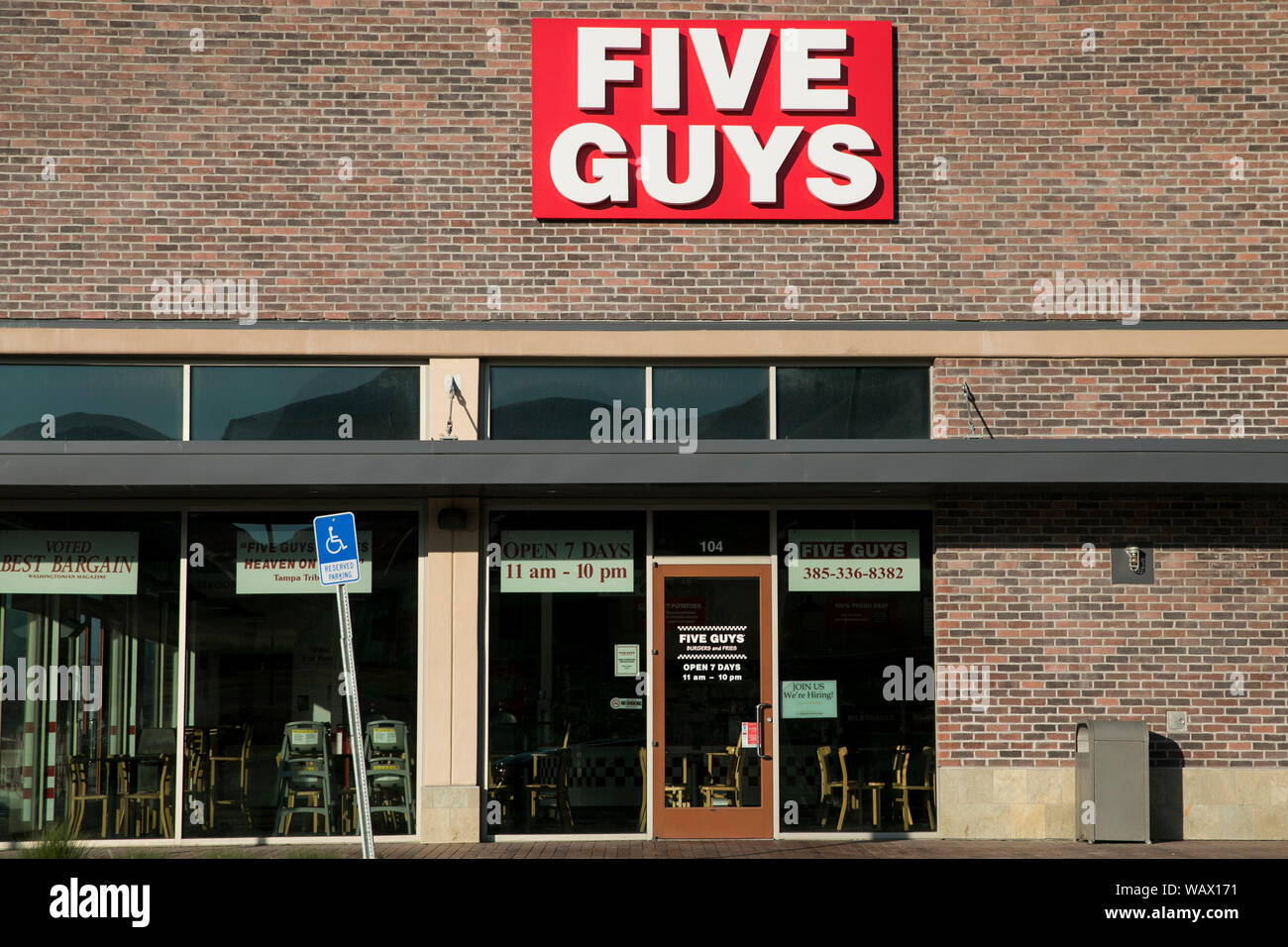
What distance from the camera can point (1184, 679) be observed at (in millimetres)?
Result: 11711

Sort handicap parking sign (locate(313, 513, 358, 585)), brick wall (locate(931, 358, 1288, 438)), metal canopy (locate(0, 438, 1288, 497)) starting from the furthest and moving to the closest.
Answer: brick wall (locate(931, 358, 1288, 438)), metal canopy (locate(0, 438, 1288, 497)), handicap parking sign (locate(313, 513, 358, 585))

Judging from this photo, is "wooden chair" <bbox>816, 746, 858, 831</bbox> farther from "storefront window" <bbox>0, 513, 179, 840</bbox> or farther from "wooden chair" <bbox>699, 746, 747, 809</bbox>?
"storefront window" <bbox>0, 513, 179, 840</bbox>

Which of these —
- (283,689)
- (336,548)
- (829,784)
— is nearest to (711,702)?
(829,784)

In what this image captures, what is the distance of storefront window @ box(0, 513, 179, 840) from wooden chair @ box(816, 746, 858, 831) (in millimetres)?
Result: 5977

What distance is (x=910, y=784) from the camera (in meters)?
11.9

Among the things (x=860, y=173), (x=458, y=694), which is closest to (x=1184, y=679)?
(x=860, y=173)

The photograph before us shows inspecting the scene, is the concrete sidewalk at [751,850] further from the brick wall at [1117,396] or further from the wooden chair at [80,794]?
the brick wall at [1117,396]

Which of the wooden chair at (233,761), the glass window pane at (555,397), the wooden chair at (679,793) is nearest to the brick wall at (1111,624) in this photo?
the wooden chair at (679,793)

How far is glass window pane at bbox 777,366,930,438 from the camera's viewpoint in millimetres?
12000

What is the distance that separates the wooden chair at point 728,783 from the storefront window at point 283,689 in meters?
2.75

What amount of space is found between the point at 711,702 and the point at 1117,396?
4757 mm

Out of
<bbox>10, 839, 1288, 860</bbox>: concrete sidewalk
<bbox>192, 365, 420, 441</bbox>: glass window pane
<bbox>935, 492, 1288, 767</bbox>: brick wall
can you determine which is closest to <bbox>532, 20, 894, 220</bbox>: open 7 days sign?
<bbox>192, 365, 420, 441</bbox>: glass window pane
